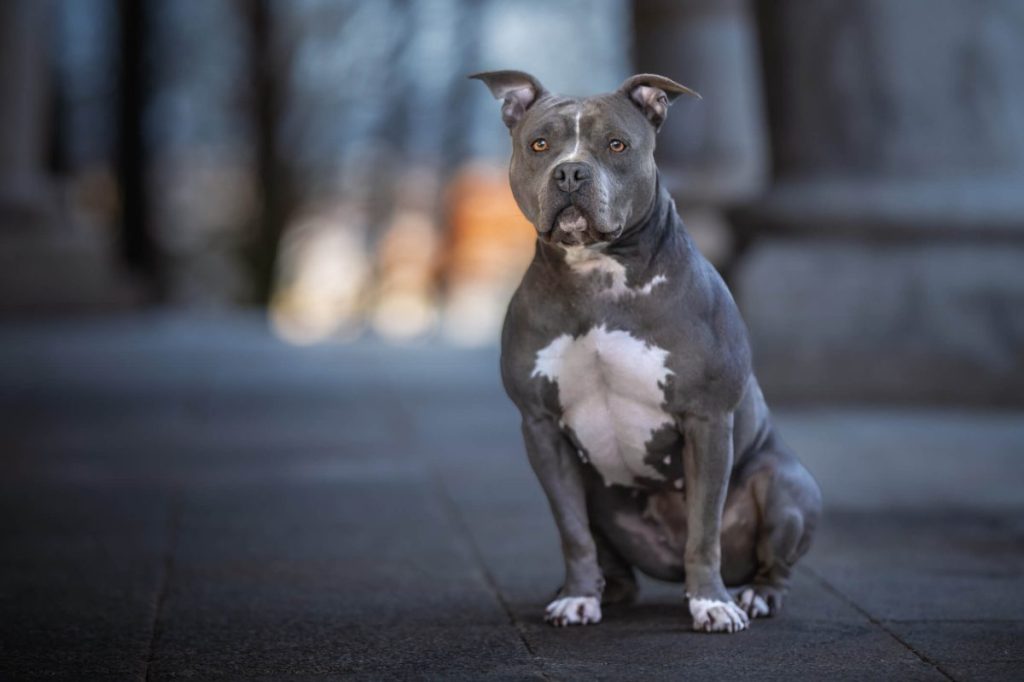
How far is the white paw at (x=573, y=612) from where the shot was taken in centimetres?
495

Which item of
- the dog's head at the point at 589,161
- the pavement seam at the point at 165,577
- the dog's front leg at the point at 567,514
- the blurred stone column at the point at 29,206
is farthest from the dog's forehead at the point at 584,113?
the blurred stone column at the point at 29,206

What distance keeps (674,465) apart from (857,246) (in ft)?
18.0

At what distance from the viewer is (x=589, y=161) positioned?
4.64 meters

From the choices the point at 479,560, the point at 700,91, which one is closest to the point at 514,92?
the point at 479,560

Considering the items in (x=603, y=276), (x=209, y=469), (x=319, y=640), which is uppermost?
(x=603, y=276)

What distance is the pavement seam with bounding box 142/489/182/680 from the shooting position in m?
4.59

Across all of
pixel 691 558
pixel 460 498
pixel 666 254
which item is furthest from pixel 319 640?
pixel 460 498

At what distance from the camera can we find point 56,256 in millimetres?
20297

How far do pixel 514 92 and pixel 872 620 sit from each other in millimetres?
1930

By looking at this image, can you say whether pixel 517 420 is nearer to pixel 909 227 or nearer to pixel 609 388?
pixel 909 227

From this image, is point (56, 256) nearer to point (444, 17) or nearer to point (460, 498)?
point (444, 17)

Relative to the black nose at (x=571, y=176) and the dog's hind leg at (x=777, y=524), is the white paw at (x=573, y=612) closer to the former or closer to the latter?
the dog's hind leg at (x=777, y=524)

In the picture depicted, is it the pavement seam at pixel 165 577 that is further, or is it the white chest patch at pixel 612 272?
the white chest patch at pixel 612 272

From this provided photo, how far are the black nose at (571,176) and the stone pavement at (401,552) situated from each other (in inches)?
51.2
